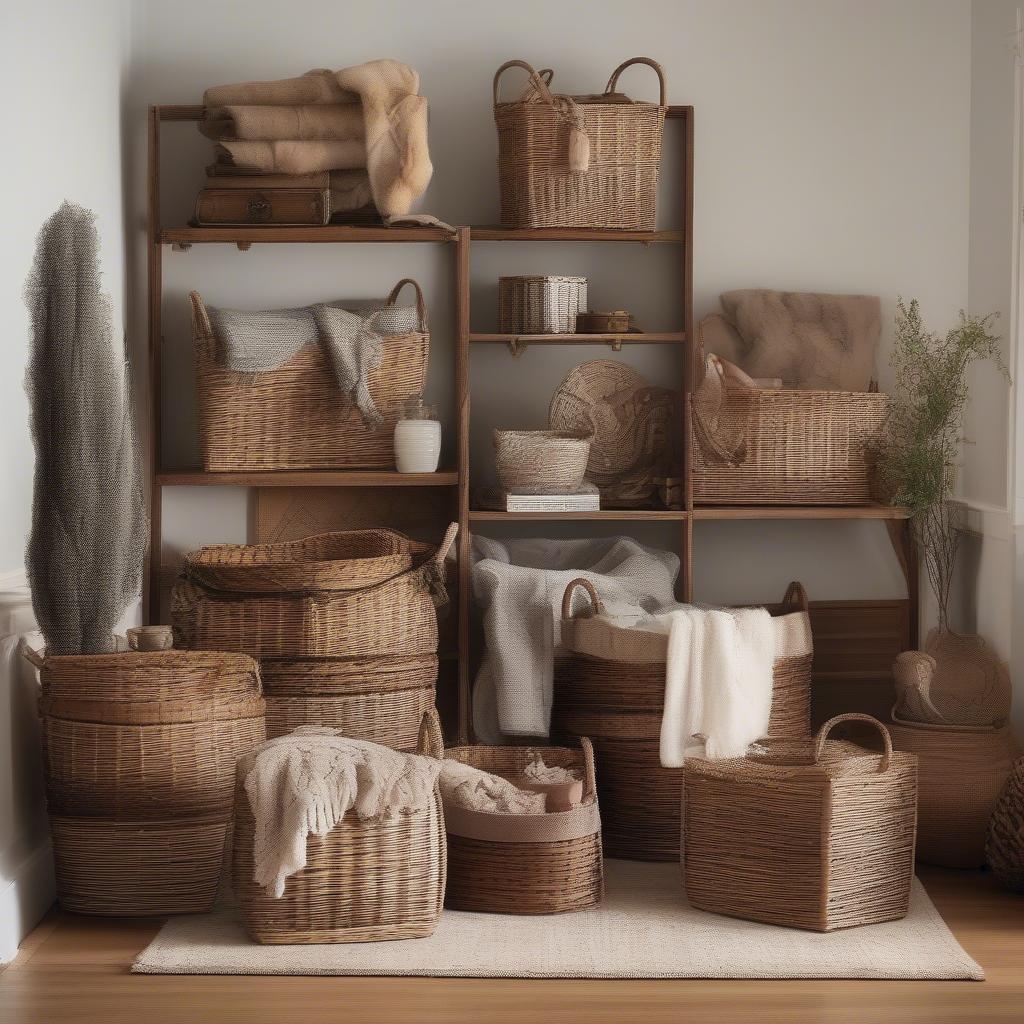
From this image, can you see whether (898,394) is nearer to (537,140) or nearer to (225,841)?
(537,140)

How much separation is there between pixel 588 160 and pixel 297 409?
3.51 ft

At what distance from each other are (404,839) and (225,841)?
0.49m

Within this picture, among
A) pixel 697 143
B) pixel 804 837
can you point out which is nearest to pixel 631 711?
pixel 804 837

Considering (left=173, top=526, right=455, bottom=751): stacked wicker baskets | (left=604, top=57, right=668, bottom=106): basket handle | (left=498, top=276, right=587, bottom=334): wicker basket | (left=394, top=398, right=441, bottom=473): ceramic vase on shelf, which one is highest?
(left=604, top=57, right=668, bottom=106): basket handle

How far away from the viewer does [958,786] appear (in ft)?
11.6

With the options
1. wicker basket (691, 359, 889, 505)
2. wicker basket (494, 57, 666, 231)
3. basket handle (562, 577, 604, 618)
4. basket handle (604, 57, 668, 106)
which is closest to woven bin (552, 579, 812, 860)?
basket handle (562, 577, 604, 618)

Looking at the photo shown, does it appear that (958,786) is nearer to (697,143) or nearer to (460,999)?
(460,999)

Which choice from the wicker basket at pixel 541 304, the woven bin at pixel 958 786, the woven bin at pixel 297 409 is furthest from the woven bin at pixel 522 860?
the wicker basket at pixel 541 304

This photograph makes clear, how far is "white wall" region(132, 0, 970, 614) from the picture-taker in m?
4.18

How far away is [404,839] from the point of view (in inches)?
117

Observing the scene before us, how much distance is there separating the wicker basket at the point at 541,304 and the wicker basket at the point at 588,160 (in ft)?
0.55

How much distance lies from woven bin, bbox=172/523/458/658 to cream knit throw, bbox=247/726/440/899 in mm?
604

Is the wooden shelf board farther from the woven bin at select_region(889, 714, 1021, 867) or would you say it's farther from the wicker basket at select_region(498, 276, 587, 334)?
the woven bin at select_region(889, 714, 1021, 867)

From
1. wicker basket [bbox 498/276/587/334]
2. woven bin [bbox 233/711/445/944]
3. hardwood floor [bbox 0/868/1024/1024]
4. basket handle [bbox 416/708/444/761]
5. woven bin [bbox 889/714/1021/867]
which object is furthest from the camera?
wicker basket [bbox 498/276/587/334]
